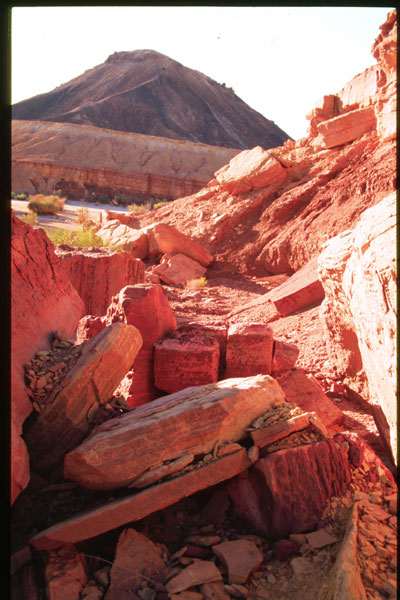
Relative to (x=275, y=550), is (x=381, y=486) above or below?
above

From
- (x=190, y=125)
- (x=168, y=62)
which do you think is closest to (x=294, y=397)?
(x=190, y=125)

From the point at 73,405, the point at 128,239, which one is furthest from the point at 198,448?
the point at 128,239

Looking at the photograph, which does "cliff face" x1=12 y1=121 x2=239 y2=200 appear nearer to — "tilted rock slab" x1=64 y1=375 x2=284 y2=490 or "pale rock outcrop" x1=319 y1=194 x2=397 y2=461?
"pale rock outcrop" x1=319 y1=194 x2=397 y2=461

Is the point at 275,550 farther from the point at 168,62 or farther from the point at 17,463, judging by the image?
the point at 168,62

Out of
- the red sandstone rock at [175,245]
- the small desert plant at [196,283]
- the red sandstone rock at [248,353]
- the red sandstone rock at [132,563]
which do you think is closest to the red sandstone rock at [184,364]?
the red sandstone rock at [248,353]

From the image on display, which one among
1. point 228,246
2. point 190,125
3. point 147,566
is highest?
point 190,125

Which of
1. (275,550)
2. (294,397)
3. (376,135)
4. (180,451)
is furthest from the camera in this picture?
(376,135)

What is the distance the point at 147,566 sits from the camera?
2.48 metres

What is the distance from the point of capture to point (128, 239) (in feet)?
42.1

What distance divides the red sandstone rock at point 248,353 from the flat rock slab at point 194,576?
68.9 inches

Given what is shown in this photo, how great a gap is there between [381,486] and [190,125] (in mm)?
67057

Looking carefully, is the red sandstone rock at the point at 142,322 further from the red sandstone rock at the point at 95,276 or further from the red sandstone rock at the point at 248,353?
the red sandstone rock at the point at 95,276

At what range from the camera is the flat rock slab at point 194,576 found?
2.31m

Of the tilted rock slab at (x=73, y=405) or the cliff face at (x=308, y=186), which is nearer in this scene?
the tilted rock slab at (x=73, y=405)
